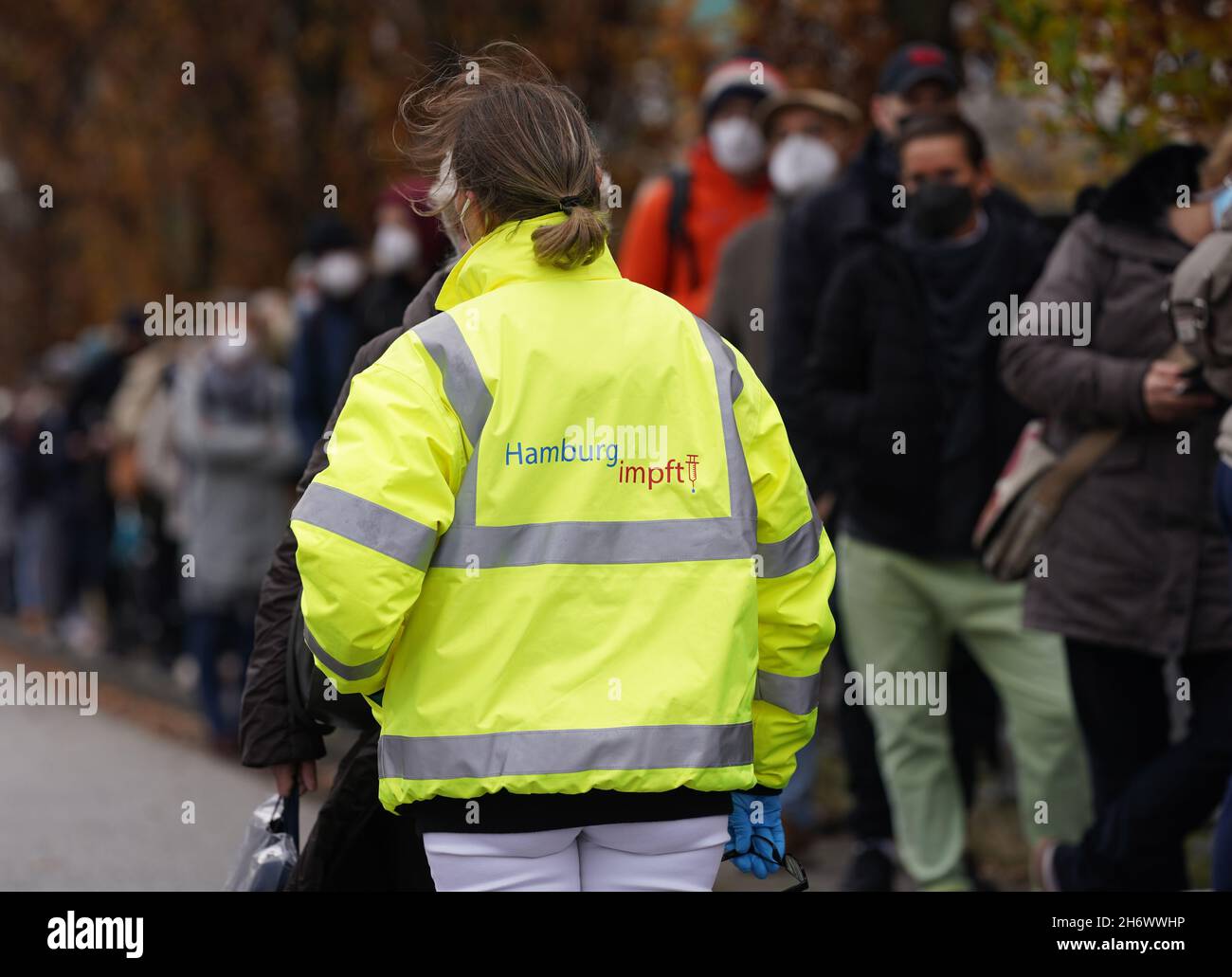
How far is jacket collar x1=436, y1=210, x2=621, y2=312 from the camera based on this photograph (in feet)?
11.1

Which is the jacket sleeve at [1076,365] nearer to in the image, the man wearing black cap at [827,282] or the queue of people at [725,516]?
the queue of people at [725,516]

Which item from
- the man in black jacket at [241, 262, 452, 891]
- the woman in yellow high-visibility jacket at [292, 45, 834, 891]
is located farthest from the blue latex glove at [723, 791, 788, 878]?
the man in black jacket at [241, 262, 452, 891]

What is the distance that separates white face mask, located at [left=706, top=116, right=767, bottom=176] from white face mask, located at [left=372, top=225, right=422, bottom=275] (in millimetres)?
2298

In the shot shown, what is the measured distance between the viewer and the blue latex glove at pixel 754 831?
11.7 ft

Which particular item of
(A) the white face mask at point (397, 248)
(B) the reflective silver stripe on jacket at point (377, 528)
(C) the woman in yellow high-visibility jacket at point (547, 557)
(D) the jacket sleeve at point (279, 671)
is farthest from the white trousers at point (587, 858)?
(A) the white face mask at point (397, 248)

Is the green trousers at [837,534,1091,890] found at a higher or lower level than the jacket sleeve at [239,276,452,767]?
lower

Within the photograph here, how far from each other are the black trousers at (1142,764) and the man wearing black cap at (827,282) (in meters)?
1.10

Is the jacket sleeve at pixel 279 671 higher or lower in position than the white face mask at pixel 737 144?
lower

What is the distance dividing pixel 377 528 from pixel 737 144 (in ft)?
16.4

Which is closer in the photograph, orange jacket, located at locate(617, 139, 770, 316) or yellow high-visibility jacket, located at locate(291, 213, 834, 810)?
yellow high-visibility jacket, located at locate(291, 213, 834, 810)

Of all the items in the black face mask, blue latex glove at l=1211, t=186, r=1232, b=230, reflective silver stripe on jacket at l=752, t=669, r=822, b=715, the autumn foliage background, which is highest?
the autumn foliage background

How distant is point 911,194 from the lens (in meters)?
6.10

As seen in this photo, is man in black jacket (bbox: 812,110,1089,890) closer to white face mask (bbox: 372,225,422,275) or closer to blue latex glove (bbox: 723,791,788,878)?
blue latex glove (bbox: 723,791,788,878)
